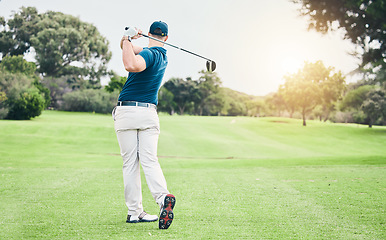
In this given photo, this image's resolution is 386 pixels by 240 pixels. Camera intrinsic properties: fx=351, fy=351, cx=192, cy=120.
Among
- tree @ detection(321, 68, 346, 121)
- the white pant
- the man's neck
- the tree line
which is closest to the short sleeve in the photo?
the man's neck

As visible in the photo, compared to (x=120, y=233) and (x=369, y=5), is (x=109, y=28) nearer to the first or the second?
(x=369, y=5)

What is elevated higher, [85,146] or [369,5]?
[369,5]

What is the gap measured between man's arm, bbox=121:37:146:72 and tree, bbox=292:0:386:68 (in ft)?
42.7

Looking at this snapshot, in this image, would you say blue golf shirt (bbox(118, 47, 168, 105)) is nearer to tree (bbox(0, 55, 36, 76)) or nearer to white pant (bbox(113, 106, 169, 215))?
white pant (bbox(113, 106, 169, 215))

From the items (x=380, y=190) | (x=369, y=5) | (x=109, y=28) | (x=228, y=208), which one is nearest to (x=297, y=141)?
(x=369, y=5)

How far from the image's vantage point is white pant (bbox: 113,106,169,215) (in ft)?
13.2

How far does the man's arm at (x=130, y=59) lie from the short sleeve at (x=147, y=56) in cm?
6

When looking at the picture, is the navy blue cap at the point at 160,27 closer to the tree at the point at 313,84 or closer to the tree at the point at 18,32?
the tree at the point at 313,84

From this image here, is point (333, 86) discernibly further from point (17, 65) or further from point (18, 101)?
point (17, 65)

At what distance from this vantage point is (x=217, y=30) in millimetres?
55688

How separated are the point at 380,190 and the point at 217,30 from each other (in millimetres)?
52068

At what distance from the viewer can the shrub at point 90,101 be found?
50844 millimetres

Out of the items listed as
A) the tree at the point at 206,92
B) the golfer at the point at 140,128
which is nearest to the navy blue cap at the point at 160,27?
the golfer at the point at 140,128

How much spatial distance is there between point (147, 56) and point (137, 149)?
3.61 ft
